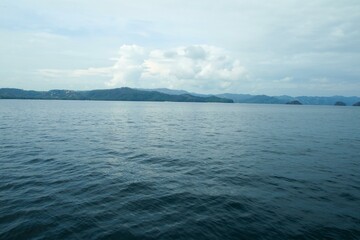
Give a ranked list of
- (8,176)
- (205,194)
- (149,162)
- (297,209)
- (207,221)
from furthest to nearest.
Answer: (149,162) → (8,176) → (205,194) → (297,209) → (207,221)

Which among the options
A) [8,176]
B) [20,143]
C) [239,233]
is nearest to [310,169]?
[239,233]

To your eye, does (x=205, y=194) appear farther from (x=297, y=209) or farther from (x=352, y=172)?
(x=352, y=172)

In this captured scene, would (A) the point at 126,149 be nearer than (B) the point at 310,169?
No

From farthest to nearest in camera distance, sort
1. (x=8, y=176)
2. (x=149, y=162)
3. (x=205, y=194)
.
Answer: (x=149, y=162) < (x=8, y=176) < (x=205, y=194)

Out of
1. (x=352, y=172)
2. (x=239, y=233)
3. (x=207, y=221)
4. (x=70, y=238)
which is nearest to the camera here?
(x=70, y=238)

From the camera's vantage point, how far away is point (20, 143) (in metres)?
39.8

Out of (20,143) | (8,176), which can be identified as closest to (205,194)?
(8,176)

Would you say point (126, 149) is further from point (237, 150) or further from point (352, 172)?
point (352, 172)

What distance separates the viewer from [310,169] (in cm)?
2866

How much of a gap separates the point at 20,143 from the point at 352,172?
48.1m

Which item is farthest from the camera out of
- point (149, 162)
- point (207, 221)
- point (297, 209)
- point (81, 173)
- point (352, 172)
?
point (149, 162)

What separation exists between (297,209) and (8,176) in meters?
26.1

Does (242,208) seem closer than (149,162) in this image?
Yes

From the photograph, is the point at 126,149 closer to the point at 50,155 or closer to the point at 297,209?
the point at 50,155
